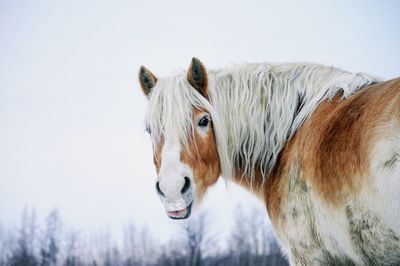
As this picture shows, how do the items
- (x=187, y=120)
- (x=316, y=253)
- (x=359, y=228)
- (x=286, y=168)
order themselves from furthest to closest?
(x=187, y=120)
(x=286, y=168)
(x=316, y=253)
(x=359, y=228)

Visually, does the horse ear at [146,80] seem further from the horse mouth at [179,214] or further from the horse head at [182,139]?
the horse mouth at [179,214]

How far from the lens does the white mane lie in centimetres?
391

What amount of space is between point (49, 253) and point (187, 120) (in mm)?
42771

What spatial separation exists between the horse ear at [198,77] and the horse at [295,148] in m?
0.01

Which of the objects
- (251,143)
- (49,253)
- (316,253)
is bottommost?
(49,253)

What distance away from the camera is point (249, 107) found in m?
4.12

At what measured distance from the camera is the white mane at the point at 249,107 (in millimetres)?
3906

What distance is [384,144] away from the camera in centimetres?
252

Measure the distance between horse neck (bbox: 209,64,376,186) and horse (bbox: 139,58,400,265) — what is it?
0.01 m

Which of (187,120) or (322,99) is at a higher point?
(322,99)

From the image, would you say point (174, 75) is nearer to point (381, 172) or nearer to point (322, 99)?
point (322, 99)

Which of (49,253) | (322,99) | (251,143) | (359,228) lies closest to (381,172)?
(359,228)

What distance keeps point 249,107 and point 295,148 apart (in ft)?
2.46

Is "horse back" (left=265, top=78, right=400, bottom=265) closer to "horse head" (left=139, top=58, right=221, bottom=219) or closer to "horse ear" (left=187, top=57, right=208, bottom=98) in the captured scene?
"horse head" (left=139, top=58, right=221, bottom=219)
